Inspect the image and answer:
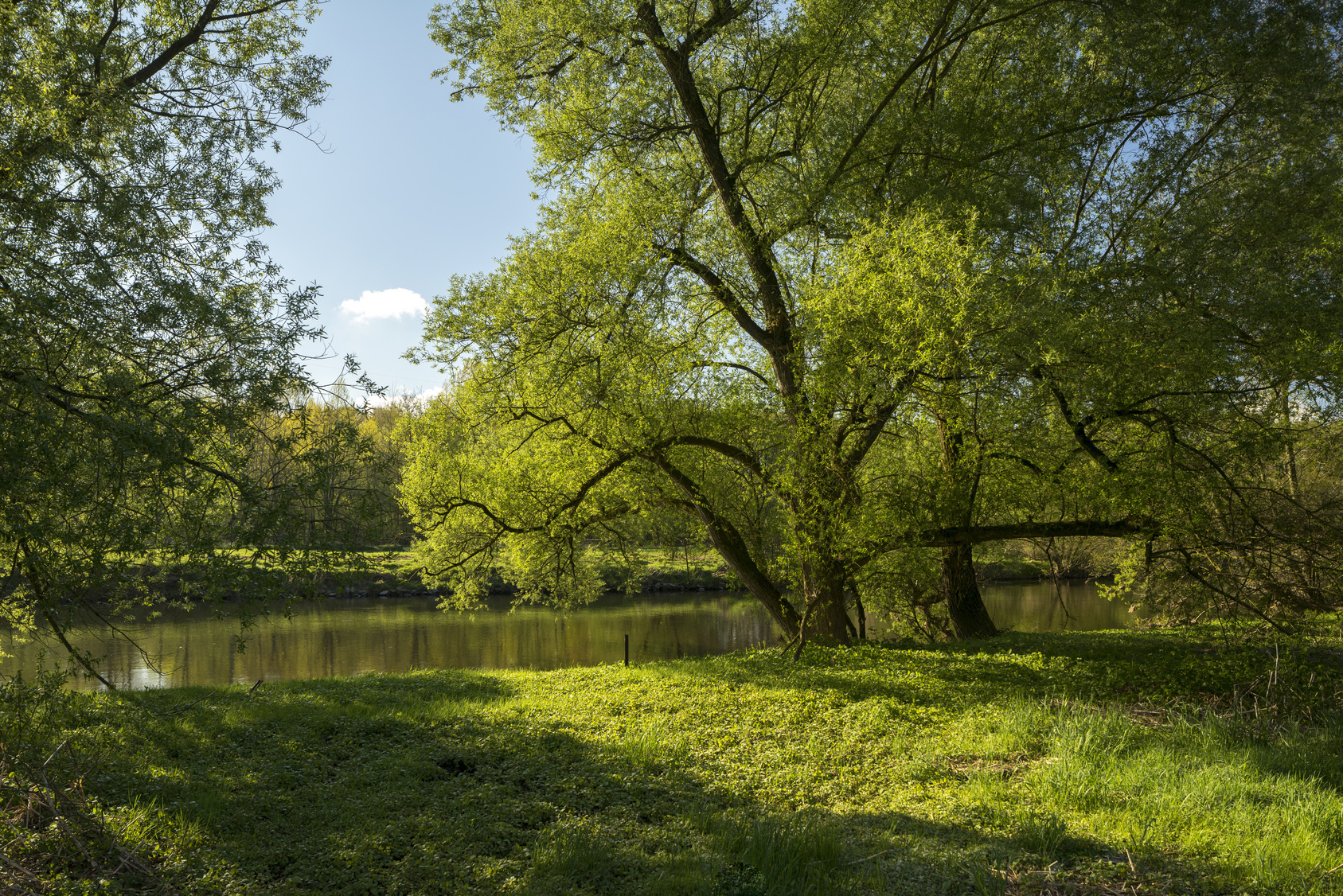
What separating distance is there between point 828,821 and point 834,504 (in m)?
5.32

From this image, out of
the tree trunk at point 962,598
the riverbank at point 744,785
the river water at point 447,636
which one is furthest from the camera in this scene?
the river water at point 447,636

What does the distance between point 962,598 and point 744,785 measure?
30.0ft

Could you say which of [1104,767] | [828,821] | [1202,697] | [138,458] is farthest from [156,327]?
[1202,697]

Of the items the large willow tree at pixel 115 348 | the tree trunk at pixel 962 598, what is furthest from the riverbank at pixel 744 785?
the tree trunk at pixel 962 598

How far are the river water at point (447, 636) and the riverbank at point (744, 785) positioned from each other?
706 centimetres

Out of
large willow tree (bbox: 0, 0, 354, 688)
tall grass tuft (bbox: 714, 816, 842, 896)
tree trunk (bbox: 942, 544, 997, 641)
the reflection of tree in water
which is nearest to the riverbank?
tall grass tuft (bbox: 714, 816, 842, 896)

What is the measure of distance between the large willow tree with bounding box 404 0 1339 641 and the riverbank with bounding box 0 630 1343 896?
247cm

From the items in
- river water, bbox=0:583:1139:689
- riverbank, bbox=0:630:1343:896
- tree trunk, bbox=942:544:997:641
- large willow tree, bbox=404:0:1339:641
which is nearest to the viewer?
riverbank, bbox=0:630:1343:896

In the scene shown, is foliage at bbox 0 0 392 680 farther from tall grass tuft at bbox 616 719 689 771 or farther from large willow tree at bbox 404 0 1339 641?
large willow tree at bbox 404 0 1339 641

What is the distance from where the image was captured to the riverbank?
439 cm

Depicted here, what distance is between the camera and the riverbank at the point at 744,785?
14.4ft

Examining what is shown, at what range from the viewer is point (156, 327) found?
19.1ft

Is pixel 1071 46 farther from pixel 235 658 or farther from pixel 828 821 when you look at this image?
pixel 235 658

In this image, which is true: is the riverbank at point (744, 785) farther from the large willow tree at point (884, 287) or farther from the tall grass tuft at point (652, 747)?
the large willow tree at point (884, 287)
